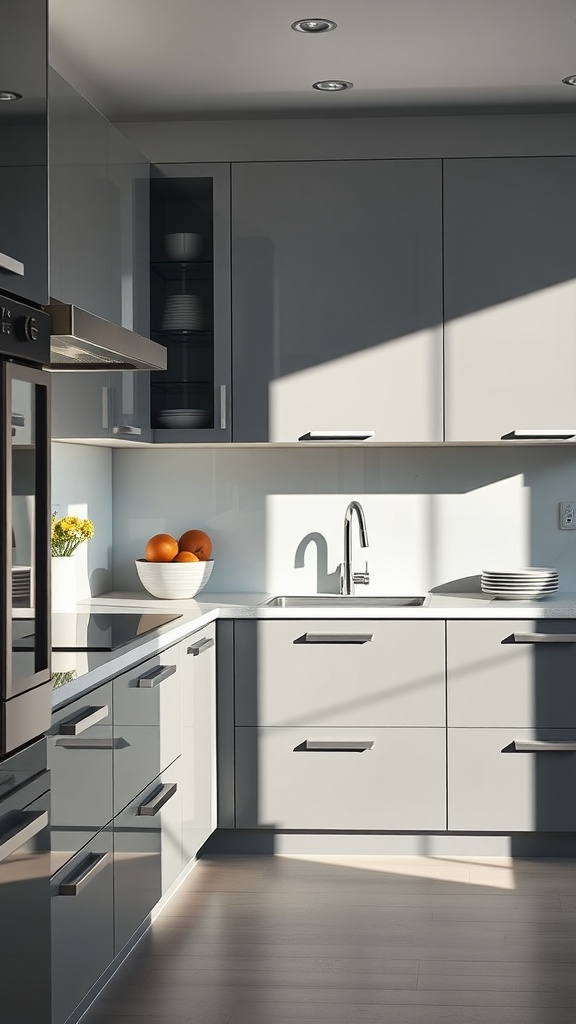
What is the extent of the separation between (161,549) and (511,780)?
1.40 m

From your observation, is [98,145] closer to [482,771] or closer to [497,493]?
[497,493]

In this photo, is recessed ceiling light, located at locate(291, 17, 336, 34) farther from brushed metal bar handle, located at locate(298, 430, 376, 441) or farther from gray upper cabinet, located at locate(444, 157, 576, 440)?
brushed metal bar handle, located at locate(298, 430, 376, 441)

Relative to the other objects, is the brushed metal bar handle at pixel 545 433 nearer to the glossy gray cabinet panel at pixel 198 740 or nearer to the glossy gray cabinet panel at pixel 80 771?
the glossy gray cabinet panel at pixel 198 740

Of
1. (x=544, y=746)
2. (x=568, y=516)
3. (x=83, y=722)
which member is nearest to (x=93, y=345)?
(x=83, y=722)

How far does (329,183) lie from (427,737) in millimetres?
1856

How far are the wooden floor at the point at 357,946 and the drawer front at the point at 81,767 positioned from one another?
54 cm

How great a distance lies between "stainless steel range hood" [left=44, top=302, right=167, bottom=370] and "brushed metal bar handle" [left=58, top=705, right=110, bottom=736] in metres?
0.76

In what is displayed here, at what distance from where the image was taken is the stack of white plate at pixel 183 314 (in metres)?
3.93

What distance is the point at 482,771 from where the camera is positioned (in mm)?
3717

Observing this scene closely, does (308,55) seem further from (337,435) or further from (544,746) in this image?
(544,746)

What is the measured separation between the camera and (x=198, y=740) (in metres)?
3.49

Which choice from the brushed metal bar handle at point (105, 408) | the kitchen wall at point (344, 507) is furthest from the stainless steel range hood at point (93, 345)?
the kitchen wall at point (344, 507)

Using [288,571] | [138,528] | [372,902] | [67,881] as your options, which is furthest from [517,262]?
→ [67,881]

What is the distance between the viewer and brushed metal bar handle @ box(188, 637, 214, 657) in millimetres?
3383
